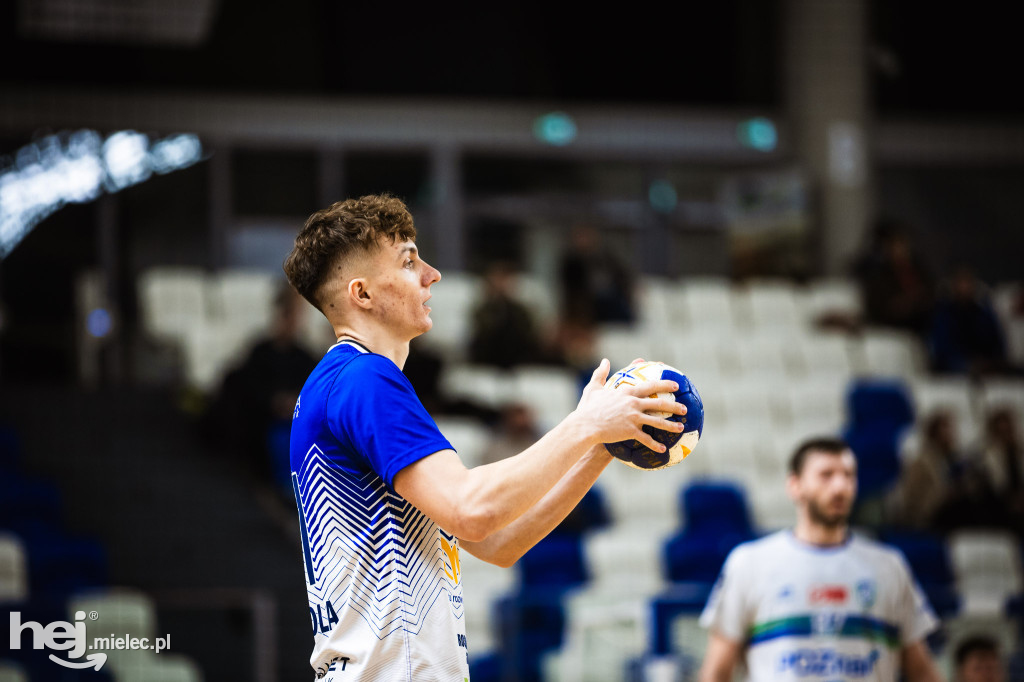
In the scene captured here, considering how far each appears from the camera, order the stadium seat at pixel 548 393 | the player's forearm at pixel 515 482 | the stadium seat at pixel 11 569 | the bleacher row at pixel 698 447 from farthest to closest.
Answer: the stadium seat at pixel 548 393 < the stadium seat at pixel 11 569 < the bleacher row at pixel 698 447 < the player's forearm at pixel 515 482

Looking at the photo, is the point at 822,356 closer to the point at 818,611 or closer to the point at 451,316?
the point at 451,316

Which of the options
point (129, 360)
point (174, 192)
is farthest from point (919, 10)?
point (129, 360)

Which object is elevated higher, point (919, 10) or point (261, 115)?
point (919, 10)

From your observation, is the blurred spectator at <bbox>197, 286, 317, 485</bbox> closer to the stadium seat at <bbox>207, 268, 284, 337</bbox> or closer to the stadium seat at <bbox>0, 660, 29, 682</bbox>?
the stadium seat at <bbox>207, 268, 284, 337</bbox>

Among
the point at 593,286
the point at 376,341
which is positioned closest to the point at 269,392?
the point at 593,286

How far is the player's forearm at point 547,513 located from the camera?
2258mm

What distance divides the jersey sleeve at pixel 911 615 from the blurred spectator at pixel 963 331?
322 inches

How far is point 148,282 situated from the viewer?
11.5m

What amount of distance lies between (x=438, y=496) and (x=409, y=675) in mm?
377

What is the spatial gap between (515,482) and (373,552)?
0.37m

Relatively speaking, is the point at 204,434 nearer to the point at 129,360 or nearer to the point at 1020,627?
the point at 129,360

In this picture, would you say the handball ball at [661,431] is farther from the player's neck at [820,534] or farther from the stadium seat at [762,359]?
the stadium seat at [762,359]

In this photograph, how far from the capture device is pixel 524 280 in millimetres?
13742

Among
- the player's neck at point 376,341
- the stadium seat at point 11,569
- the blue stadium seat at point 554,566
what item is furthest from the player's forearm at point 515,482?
the blue stadium seat at point 554,566
